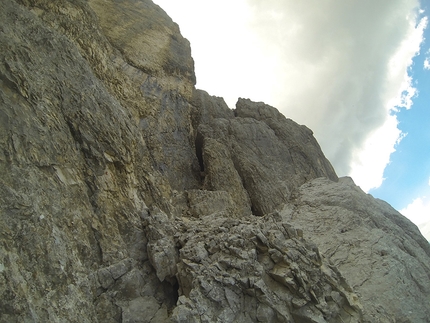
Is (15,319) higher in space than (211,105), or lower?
lower

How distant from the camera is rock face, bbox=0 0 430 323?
37.6ft

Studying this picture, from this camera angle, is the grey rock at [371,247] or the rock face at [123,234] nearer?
the rock face at [123,234]

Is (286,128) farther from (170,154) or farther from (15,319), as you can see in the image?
(15,319)

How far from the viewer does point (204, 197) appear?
28078 millimetres

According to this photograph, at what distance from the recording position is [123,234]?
635 inches

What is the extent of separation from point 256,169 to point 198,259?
21.5 metres

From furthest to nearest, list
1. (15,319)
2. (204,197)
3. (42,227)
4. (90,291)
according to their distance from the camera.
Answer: (204,197) → (90,291) → (42,227) → (15,319)

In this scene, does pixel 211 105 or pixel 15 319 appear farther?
pixel 211 105

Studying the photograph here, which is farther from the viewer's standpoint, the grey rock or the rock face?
the grey rock

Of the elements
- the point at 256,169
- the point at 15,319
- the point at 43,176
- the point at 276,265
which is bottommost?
the point at 15,319

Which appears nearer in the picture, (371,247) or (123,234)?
(123,234)

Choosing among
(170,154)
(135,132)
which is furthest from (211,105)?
(135,132)

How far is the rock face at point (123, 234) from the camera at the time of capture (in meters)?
11.4

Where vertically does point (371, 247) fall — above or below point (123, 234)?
above
